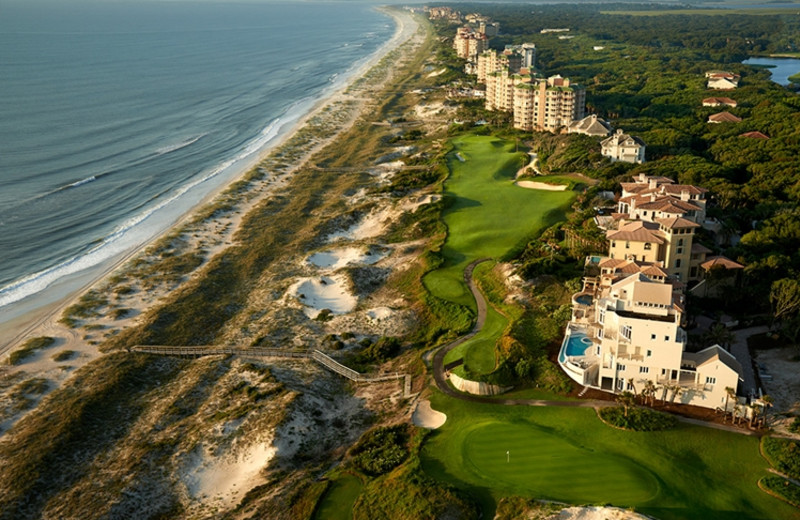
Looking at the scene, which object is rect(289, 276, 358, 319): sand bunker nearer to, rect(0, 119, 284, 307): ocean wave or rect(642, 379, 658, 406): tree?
rect(0, 119, 284, 307): ocean wave

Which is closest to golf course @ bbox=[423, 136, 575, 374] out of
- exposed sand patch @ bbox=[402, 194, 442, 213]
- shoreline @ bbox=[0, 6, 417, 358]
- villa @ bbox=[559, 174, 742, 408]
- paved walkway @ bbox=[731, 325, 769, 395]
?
exposed sand patch @ bbox=[402, 194, 442, 213]

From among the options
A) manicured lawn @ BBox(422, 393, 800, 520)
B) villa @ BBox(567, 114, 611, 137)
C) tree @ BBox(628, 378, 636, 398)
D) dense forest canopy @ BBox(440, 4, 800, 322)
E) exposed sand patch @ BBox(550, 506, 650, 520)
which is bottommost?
manicured lawn @ BBox(422, 393, 800, 520)

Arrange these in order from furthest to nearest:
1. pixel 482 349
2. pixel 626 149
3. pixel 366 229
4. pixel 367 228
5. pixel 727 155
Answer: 1. pixel 626 149
2. pixel 727 155
3. pixel 367 228
4. pixel 366 229
5. pixel 482 349

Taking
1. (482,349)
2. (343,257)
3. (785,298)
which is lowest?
(343,257)

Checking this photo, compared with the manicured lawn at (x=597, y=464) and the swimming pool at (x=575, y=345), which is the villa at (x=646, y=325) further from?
the manicured lawn at (x=597, y=464)

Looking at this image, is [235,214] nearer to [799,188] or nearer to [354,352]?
[354,352]

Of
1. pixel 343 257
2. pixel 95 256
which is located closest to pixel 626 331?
pixel 343 257

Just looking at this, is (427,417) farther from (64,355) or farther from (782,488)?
(64,355)
